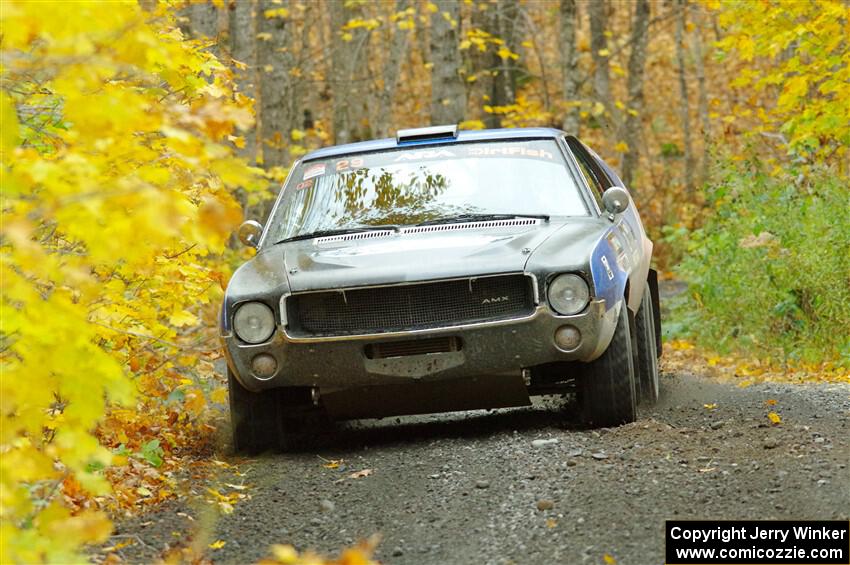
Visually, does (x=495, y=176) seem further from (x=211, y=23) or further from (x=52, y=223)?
(x=211, y=23)

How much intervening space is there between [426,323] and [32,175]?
326cm

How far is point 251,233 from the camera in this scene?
7.74 metres

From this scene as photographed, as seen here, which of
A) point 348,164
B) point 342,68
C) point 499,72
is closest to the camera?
point 348,164

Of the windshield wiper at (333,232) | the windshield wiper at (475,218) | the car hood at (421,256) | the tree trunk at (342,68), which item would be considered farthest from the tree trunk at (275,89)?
the car hood at (421,256)

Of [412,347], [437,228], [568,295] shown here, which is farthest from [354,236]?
[568,295]

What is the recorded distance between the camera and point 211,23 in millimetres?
15414

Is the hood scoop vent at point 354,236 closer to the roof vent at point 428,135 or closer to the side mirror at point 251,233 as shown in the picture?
the side mirror at point 251,233

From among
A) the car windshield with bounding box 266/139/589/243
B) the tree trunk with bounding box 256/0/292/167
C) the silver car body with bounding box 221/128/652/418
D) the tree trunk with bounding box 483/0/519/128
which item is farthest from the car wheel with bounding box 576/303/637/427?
the tree trunk with bounding box 483/0/519/128

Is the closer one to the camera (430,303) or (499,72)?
(430,303)

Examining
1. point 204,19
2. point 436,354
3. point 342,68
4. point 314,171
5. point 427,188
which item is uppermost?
point 204,19

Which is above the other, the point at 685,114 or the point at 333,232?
the point at 333,232

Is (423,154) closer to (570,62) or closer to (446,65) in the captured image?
(446,65)

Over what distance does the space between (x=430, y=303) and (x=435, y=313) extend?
56 mm

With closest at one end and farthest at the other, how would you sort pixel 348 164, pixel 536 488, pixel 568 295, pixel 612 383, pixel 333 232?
pixel 536 488, pixel 568 295, pixel 612 383, pixel 333 232, pixel 348 164
